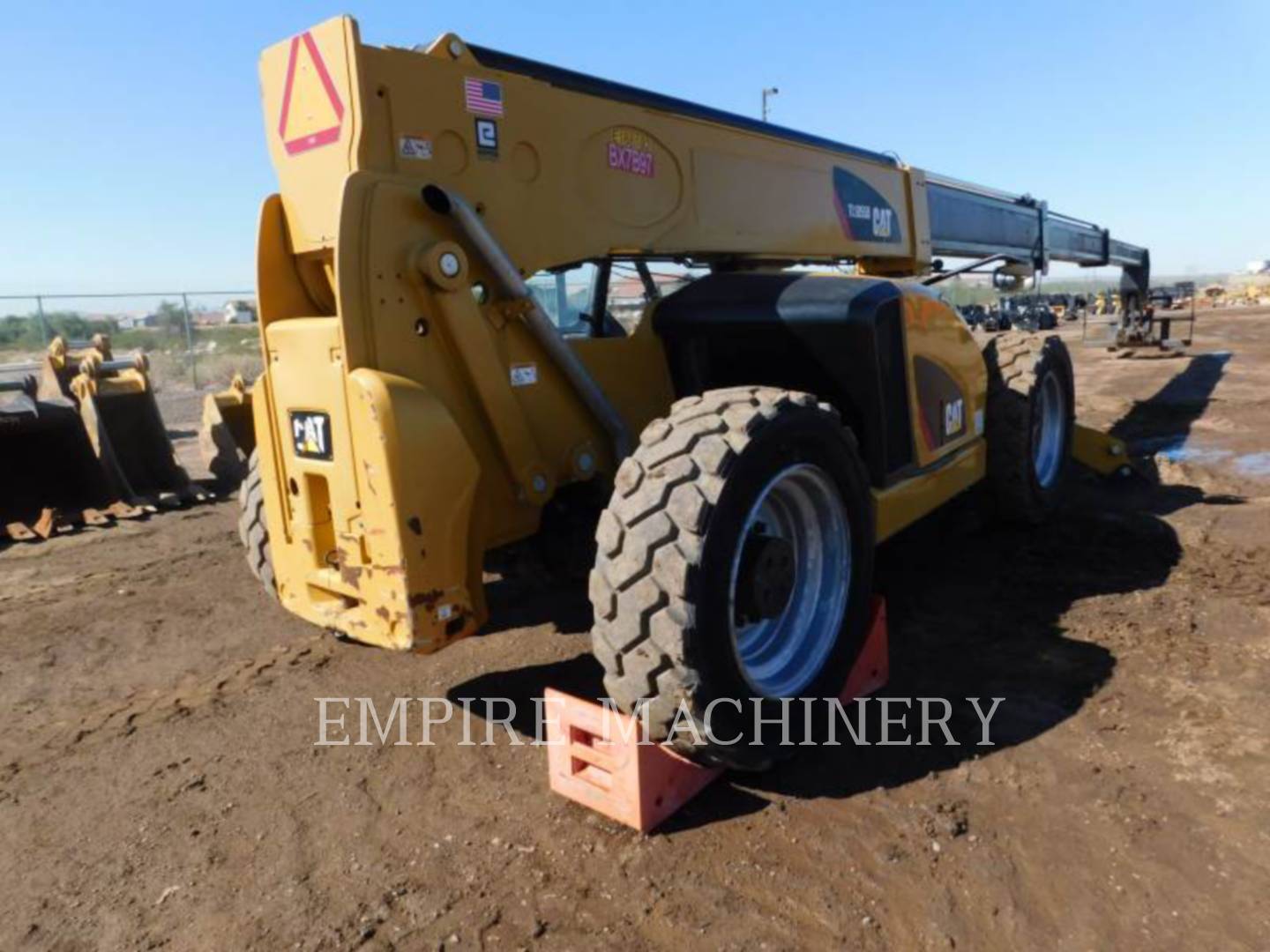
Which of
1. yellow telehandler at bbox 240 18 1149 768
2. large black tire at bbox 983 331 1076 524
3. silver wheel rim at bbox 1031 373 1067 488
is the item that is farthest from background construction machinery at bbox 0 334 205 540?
silver wheel rim at bbox 1031 373 1067 488

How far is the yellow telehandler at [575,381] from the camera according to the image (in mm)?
2998

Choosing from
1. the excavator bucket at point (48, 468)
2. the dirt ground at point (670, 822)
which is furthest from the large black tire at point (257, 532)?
the excavator bucket at point (48, 468)

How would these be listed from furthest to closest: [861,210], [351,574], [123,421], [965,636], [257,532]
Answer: [123,421] < [861,210] < [965,636] < [257,532] < [351,574]

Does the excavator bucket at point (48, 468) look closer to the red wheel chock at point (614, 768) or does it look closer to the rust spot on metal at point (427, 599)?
the rust spot on metal at point (427, 599)

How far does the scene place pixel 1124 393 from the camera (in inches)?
514

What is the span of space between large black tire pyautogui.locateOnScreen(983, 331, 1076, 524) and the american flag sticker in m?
3.58

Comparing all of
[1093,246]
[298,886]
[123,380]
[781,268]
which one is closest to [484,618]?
[298,886]

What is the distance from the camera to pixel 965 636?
14.8 ft

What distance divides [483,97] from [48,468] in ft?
21.5

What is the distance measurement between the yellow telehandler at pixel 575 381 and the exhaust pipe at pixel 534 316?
0.03ft

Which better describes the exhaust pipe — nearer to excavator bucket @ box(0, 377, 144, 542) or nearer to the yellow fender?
the yellow fender

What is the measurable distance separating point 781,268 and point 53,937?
4423 millimetres

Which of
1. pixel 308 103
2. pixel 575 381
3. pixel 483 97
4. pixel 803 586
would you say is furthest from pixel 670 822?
pixel 308 103

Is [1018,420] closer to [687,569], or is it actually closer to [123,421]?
[687,569]
